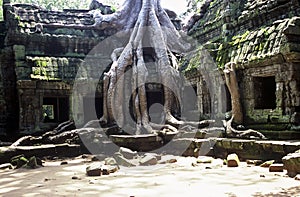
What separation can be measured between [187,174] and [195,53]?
6.64 m

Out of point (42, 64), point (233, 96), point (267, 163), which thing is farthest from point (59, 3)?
point (267, 163)

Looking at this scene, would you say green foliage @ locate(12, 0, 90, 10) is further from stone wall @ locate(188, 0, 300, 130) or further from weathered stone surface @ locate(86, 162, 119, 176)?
weathered stone surface @ locate(86, 162, 119, 176)

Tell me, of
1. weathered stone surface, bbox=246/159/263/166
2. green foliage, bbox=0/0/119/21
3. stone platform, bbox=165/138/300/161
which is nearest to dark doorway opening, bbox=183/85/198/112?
stone platform, bbox=165/138/300/161

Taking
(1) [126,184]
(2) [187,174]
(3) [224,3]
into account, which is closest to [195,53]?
(3) [224,3]

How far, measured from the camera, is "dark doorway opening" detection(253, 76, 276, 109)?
30.9 feet

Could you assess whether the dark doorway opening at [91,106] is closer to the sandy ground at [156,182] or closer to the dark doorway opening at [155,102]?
the dark doorway opening at [155,102]

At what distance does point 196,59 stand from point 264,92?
3.05 m

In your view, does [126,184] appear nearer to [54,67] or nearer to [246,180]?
[246,180]

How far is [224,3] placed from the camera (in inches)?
490

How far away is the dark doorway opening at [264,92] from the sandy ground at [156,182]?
2.57 meters

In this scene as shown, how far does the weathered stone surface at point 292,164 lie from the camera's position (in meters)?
5.71

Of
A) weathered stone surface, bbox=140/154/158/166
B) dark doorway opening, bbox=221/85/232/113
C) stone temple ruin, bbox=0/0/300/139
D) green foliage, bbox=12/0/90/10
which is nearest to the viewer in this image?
weathered stone surface, bbox=140/154/158/166

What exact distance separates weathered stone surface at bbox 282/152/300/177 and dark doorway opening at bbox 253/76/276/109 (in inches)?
141

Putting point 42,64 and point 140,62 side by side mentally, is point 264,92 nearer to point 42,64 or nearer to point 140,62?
point 140,62
